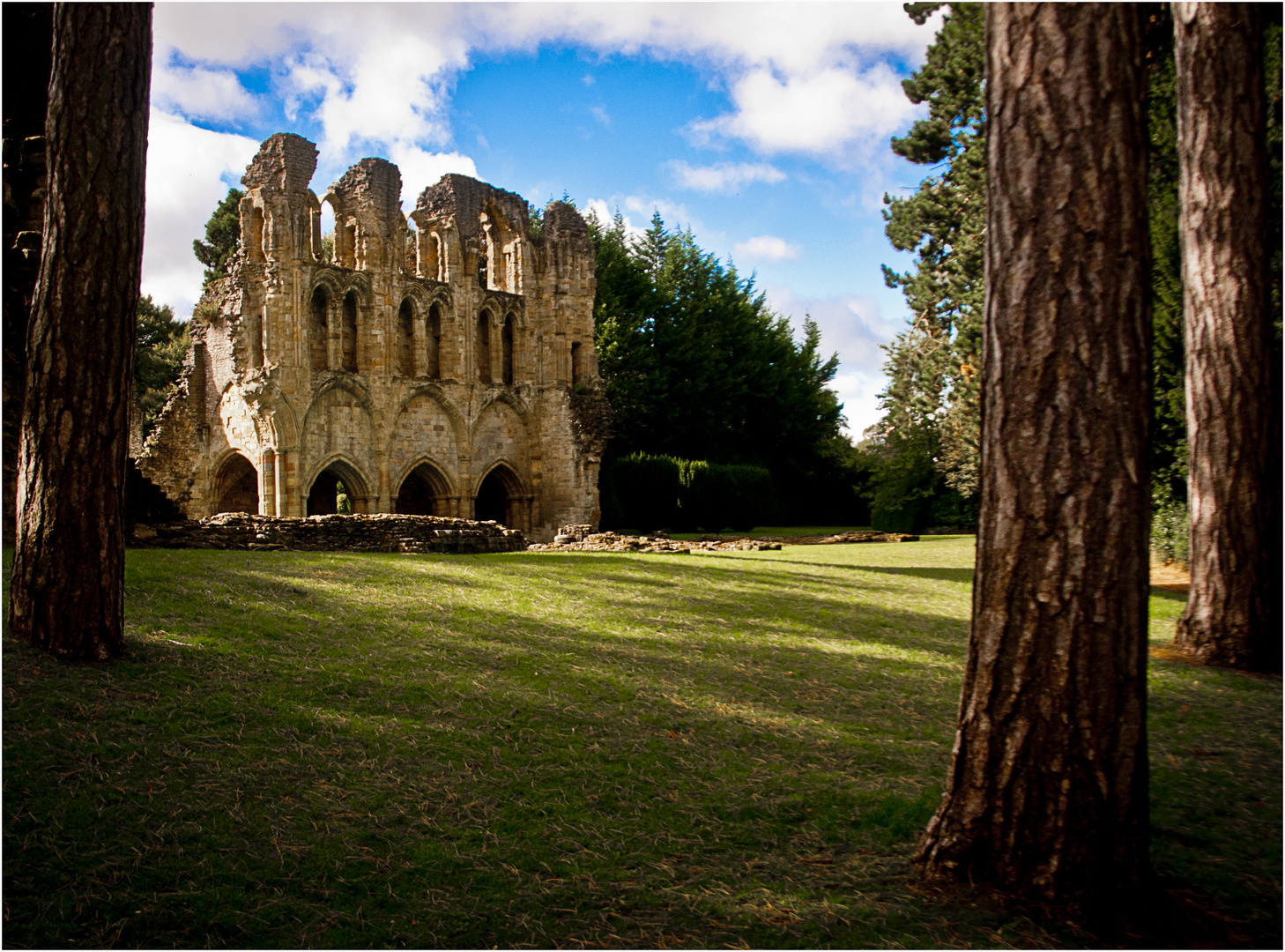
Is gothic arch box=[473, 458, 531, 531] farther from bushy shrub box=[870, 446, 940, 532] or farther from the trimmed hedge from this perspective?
bushy shrub box=[870, 446, 940, 532]

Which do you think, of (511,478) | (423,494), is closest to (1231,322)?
(511,478)

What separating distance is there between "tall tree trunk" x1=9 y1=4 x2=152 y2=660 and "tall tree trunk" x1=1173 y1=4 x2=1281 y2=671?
7.71 meters

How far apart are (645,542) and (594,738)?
14.8m

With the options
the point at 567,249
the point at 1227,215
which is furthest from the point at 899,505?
the point at 1227,215

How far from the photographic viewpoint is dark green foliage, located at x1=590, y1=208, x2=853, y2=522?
126 feet

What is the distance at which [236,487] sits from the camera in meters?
26.0

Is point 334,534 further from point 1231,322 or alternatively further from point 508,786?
point 1231,322

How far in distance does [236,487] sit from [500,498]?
26.7 ft

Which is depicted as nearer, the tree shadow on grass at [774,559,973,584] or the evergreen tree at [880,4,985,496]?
the tree shadow on grass at [774,559,973,584]

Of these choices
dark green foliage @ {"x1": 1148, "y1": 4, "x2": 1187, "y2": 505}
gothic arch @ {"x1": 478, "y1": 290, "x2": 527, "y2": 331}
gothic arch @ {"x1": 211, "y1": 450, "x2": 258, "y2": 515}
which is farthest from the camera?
gothic arch @ {"x1": 478, "y1": 290, "x2": 527, "y2": 331}

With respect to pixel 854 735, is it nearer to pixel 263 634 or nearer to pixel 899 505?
pixel 263 634

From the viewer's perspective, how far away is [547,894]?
10.7 feet

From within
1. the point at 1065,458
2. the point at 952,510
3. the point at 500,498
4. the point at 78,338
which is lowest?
the point at 952,510

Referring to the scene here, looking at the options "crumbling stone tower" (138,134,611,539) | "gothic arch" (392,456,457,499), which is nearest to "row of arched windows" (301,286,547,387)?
"crumbling stone tower" (138,134,611,539)
